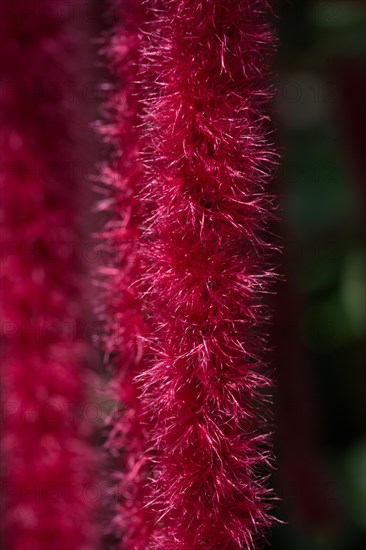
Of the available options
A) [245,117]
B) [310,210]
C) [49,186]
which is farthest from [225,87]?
[310,210]

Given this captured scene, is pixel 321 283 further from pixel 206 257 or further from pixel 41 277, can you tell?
pixel 206 257

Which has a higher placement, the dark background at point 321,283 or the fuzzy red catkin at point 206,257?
the fuzzy red catkin at point 206,257

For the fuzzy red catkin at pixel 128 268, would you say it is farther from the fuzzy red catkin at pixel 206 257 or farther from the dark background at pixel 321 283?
the dark background at pixel 321 283

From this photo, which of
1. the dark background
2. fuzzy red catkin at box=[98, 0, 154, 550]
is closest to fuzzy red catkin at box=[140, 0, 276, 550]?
fuzzy red catkin at box=[98, 0, 154, 550]

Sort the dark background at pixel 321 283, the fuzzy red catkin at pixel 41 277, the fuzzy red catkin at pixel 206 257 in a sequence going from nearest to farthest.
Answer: the fuzzy red catkin at pixel 206 257 → the fuzzy red catkin at pixel 41 277 → the dark background at pixel 321 283

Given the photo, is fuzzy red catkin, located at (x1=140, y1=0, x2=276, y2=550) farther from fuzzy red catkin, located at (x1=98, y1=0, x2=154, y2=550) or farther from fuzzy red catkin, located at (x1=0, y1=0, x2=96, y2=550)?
fuzzy red catkin, located at (x1=0, y1=0, x2=96, y2=550)

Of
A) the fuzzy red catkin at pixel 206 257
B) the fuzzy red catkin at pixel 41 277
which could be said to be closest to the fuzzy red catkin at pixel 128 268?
the fuzzy red catkin at pixel 206 257

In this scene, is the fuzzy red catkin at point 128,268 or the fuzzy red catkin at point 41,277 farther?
the fuzzy red catkin at point 41,277

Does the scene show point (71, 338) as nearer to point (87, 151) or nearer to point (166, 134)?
point (87, 151)
